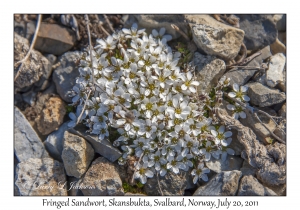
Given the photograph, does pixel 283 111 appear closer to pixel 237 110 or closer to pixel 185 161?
pixel 237 110

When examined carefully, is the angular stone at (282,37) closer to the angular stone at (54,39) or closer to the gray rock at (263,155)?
the gray rock at (263,155)

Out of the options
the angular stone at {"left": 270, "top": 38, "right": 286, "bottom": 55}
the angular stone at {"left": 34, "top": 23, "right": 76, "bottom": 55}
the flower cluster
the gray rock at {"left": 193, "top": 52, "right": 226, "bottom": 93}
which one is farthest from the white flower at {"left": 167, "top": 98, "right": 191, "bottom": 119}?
the angular stone at {"left": 34, "top": 23, "right": 76, "bottom": 55}

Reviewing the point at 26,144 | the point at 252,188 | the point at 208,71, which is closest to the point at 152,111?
the point at 208,71
